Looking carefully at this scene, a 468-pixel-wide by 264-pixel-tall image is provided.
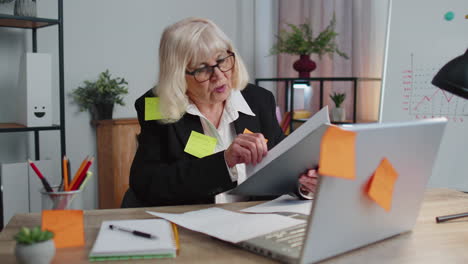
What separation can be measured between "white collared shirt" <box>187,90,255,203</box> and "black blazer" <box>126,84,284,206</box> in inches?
0.9

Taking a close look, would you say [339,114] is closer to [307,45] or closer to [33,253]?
[307,45]

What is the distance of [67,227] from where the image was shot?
3.27ft

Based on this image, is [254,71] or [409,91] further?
[254,71]

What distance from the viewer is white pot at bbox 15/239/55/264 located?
806 millimetres

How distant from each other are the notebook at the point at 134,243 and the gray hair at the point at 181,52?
0.64 m

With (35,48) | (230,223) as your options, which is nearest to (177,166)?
(230,223)

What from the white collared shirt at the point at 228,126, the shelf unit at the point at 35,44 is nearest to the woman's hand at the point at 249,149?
the white collared shirt at the point at 228,126

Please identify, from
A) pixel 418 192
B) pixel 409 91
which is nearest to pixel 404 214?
pixel 418 192

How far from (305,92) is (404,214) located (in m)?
2.37

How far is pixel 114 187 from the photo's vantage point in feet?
9.64

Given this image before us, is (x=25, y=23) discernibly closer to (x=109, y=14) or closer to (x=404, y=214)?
(x=109, y=14)

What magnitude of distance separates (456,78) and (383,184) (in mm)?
468

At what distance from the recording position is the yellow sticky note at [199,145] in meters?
1.62

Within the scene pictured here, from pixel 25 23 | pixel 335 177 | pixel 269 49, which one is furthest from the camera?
pixel 269 49
